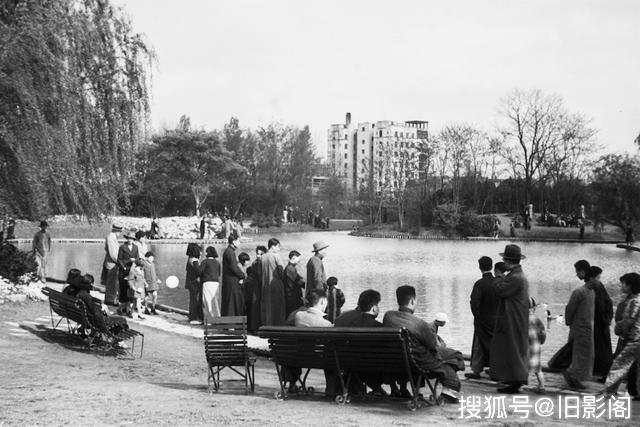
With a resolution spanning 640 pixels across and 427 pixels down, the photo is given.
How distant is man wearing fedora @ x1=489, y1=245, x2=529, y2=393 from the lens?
9.59 m

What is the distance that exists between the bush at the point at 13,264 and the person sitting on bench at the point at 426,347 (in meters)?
11.6

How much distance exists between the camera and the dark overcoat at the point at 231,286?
15562mm

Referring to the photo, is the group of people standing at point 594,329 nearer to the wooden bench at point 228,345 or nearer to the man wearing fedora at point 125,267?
the wooden bench at point 228,345

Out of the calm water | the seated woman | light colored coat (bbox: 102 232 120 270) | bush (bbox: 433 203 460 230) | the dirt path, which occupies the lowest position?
the calm water

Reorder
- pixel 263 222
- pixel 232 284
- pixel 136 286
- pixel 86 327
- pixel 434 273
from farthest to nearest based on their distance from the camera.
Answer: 1. pixel 263 222
2. pixel 434 273
3. pixel 136 286
4. pixel 232 284
5. pixel 86 327

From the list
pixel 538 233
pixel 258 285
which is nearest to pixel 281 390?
pixel 258 285

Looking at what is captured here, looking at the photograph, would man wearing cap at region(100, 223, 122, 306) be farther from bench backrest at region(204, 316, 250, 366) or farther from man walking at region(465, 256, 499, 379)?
man walking at region(465, 256, 499, 379)

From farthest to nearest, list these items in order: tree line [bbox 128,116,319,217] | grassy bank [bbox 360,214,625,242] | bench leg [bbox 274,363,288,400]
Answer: tree line [bbox 128,116,319,217]
grassy bank [bbox 360,214,625,242]
bench leg [bbox 274,363,288,400]

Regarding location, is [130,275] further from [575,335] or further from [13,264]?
[575,335]

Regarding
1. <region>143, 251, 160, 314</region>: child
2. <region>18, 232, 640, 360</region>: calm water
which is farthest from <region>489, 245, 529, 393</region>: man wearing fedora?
<region>143, 251, 160, 314</region>: child

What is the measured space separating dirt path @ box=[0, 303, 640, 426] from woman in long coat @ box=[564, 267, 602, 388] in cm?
74

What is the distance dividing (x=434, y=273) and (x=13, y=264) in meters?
17.8

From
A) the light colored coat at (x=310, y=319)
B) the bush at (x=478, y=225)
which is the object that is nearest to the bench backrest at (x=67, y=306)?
the light colored coat at (x=310, y=319)

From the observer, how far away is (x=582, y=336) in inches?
397
